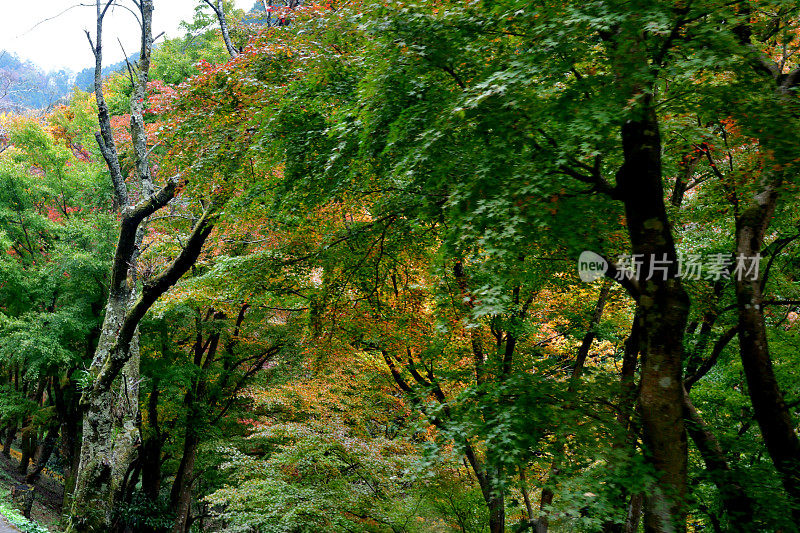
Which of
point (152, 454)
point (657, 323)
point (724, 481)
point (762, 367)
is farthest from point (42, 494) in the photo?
point (762, 367)

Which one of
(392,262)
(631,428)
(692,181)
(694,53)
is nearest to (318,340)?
(392,262)

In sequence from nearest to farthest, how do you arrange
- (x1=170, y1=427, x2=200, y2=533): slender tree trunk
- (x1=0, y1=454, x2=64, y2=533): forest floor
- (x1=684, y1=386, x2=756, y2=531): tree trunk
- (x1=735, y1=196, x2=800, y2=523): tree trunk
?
(x1=684, y1=386, x2=756, y2=531): tree trunk, (x1=735, y1=196, x2=800, y2=523): tree trunk, (x1=170, y1=427, x2=200, y2=533): slender tree trunk, (x1=0, y1=454, x2=64, y2=533): forest floor

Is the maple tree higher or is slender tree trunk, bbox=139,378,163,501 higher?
the maple tree

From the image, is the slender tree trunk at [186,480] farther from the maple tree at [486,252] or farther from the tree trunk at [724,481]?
the tree trunk at [724,481]

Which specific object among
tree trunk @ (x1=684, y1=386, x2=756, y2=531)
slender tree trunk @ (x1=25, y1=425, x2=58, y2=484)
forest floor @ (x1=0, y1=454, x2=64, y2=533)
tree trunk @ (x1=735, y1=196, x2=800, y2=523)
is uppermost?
tree trunk @ (x1=735, y1=196, x2=800, y2=523)

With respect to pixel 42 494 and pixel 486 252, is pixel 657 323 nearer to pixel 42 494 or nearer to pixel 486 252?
pixel 486 252

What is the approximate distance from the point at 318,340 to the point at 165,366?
6.13m

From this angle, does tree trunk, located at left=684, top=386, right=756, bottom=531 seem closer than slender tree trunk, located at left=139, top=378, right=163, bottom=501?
Yes

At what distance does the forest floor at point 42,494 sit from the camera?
563 inches

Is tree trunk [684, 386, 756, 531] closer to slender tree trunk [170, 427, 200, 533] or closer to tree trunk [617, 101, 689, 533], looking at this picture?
tree trunk [617, 101, 689, 533]

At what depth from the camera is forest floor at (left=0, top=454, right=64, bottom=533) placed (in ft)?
46.9

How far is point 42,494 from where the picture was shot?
17266 mm

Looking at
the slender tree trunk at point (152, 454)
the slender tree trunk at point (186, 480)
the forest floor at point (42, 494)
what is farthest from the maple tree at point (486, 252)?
the forest floor at point (42, 494)

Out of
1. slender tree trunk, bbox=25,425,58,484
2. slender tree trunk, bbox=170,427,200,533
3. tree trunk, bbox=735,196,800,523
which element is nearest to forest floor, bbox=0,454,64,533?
slender tree trunk, bbox=25,425,58,484
